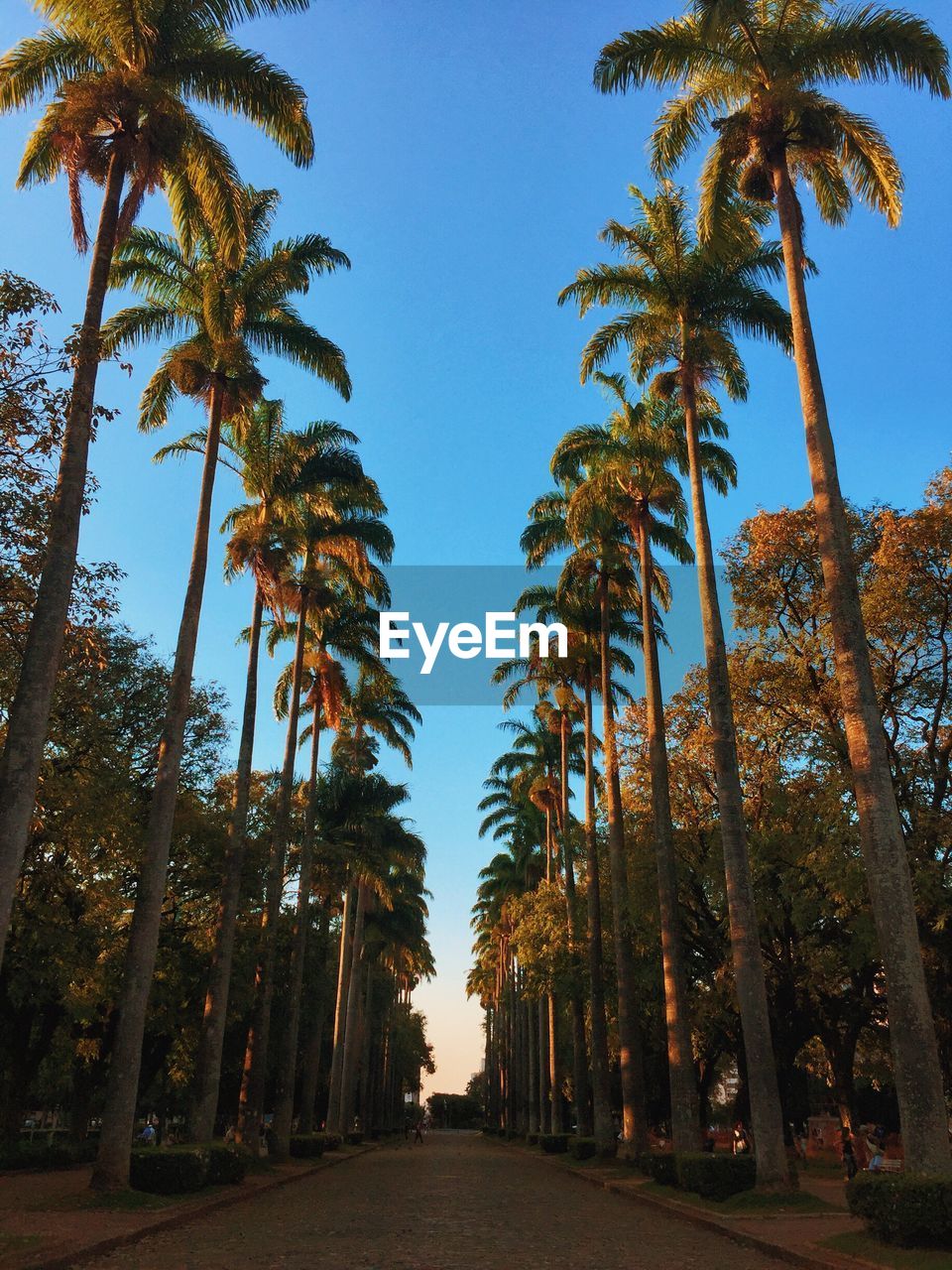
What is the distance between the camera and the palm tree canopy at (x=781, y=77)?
613 inches

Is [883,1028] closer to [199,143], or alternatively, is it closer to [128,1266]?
[128,1266]

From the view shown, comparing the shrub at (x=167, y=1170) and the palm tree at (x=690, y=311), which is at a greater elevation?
the palm tree at (x=690, y=311)

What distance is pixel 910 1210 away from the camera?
9844mm

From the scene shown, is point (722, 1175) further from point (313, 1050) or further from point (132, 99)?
point (313, 1050)

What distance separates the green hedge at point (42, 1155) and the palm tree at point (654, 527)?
14.4m

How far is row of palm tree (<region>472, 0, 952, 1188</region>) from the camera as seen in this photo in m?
12.4

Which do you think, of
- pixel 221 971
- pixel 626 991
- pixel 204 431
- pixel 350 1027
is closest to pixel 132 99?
pixel 204 431

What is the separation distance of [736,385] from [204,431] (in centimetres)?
1329

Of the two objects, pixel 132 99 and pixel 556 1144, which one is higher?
pixel 132 99

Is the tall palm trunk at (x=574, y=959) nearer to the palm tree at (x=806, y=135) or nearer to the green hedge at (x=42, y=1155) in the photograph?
the green hedge at (x=42, y=1155)

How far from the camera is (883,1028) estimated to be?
26.4m

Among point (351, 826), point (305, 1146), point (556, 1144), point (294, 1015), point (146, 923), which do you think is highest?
point (351, 826)

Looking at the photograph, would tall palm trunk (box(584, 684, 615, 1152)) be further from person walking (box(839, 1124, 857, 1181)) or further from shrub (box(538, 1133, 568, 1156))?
shrub (box(538, 1133, 568, 1156))

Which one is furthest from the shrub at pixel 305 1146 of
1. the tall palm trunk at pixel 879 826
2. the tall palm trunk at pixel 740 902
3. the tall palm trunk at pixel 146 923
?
the tall palm trunk at pixel 879 826
